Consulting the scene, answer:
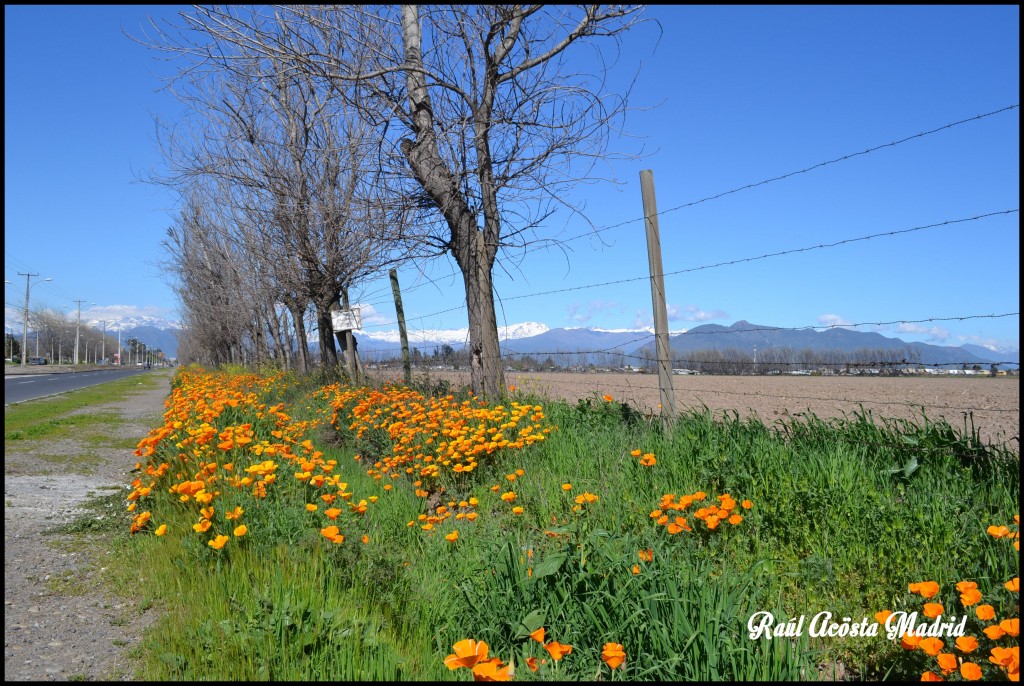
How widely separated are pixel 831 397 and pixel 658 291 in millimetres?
4169

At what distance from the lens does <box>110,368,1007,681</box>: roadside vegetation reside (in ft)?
8.15

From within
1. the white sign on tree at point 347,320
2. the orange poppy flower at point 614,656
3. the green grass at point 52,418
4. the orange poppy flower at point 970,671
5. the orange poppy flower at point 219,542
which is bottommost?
the orange poppy flower at point 970,671

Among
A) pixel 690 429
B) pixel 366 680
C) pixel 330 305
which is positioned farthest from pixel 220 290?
pixel 366 680

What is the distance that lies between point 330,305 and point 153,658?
1173cm

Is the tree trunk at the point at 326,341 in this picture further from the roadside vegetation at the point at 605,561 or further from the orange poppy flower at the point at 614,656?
the orange poppy flower at the point at 614,656

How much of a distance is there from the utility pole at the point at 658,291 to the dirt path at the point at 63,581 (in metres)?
4.05

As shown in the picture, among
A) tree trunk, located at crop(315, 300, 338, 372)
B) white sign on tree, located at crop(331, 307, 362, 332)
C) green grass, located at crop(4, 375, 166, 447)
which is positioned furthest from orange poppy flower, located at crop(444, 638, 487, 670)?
tree trunk, located at crop(315, 300, 338, 372)

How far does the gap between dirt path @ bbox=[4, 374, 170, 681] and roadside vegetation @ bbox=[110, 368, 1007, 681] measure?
0.21 m

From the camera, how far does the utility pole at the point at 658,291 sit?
5.65m

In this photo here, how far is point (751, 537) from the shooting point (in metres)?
3.40

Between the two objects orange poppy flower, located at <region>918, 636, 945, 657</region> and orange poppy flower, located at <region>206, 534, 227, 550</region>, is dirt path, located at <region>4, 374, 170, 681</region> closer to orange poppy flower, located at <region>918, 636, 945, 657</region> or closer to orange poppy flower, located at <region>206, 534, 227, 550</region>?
orange poppy flower, located at <region>206, 534, 227, 550</region>

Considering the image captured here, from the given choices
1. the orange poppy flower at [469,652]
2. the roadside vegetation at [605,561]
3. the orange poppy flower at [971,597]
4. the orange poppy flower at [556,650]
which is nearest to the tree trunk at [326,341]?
the roadside vegetation at [605,561]

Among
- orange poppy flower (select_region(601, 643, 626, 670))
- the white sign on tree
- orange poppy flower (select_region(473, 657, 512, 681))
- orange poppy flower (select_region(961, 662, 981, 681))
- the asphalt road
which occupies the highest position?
the white sign on tree

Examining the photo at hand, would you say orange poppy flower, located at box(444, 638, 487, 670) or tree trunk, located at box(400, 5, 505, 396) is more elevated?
tree trunk, located at box(400, 5, 505, 396)
